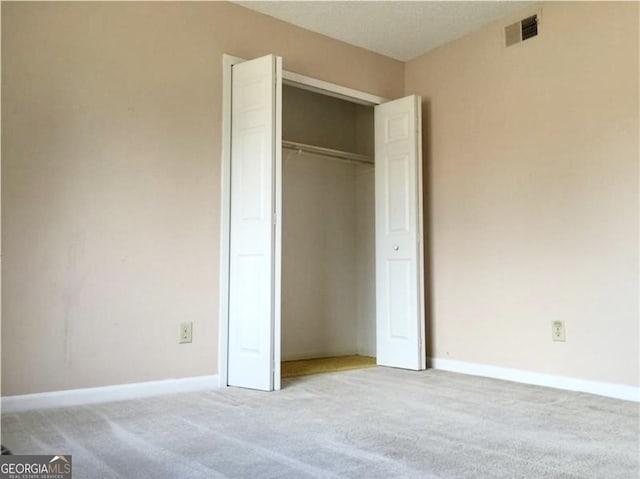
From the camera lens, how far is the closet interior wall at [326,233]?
4594 mm

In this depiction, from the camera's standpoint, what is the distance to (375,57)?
4277 millimetres

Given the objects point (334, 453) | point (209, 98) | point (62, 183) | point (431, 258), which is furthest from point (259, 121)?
point (334, 453)

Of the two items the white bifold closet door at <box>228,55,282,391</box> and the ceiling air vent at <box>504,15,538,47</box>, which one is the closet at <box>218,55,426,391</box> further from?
the ceiling air vent at <box>504,15,538,47</box>

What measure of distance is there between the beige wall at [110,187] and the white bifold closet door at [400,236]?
4.19 ft

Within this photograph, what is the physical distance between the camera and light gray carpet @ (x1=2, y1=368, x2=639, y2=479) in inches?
71.1

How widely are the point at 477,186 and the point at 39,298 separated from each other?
285 cm

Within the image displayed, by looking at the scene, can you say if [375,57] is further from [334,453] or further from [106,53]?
[334,453]

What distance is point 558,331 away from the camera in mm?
3289

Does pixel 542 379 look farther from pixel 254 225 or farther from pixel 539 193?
pixel 254 225

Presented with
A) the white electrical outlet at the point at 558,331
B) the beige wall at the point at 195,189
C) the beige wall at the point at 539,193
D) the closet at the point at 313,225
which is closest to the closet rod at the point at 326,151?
the closet at the point at 313,225

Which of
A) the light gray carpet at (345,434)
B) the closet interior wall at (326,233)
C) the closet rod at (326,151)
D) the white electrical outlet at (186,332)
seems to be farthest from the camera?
the closet interior wall at (326,233)

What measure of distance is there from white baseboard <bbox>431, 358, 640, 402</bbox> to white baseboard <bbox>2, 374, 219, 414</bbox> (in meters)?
1.71

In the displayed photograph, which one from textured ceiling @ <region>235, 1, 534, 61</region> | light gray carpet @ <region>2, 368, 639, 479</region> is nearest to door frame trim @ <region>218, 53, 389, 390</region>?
light gray carpet @ <region>2, 368, 639, 479</region>

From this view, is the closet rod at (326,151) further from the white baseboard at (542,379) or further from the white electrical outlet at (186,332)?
the white baseboard at (542,379)
